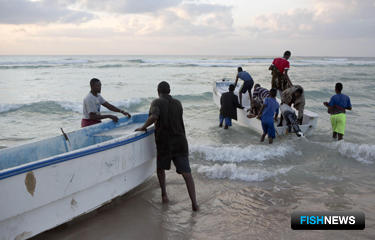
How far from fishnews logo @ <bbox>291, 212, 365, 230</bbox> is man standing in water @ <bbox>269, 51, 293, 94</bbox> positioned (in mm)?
4749

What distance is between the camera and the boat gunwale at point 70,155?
9.53 feet

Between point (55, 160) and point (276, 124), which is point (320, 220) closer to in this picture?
point (55, 160)

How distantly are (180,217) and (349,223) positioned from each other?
2144 millimetres

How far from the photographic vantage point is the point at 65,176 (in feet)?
11.0

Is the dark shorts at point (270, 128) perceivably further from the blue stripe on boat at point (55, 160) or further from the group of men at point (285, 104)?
the blue stripe on boat at point (55, 160)


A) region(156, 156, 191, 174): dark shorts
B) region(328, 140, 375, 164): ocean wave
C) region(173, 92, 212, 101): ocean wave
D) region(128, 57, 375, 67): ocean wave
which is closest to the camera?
region(156, 156, 191, 174): dark shorts

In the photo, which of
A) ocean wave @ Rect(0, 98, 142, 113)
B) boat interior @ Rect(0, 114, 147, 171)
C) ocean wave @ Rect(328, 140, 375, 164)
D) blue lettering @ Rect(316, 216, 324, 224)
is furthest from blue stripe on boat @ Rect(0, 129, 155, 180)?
ocean wave @ Rect(0, 98, 142, 113)

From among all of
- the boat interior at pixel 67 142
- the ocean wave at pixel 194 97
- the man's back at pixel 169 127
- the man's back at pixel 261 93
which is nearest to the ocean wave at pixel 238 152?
the boat interior at pixel 67 142

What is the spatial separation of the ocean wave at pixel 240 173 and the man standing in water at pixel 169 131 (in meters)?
1.35

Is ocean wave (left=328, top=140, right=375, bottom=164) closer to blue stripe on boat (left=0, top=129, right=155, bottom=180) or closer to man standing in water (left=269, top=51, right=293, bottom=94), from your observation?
man standing in water (left=269, top=51, right=293, bottom=94)

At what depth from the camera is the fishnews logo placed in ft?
11.9

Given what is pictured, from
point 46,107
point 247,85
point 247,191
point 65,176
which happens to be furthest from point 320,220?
point 46,107

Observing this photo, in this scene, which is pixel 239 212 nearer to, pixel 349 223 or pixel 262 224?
pixel 262 224

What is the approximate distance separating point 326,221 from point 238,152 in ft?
9.60
